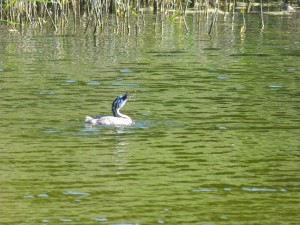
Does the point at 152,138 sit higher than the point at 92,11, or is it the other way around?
the point at 92,11

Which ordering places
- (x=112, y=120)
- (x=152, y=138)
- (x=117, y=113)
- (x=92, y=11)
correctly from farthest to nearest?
(x=92, y=11), (x=117, y=113), (x=112, y=120), (x=152, y=138)

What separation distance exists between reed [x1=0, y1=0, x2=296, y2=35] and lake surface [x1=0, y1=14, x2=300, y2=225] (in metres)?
3.27

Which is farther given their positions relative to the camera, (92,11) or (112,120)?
(92,11)

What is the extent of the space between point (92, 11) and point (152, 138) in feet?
44.9

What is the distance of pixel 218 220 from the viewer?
26.0ft

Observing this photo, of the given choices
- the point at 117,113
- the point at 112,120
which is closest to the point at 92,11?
the point at 117,113

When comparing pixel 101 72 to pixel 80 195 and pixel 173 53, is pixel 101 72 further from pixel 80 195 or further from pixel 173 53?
pixel 80 195

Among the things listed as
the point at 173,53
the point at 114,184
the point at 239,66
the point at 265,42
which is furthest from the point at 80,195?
the point at 265,42

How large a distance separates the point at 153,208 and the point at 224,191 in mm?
918

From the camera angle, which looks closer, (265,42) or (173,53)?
(173,53)

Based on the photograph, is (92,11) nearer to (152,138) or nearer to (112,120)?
(112,120)

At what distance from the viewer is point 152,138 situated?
11.6 metres

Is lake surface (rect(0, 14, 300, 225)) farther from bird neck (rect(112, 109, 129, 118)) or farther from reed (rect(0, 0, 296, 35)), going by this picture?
reed (rect(0, 0, 296, 35))

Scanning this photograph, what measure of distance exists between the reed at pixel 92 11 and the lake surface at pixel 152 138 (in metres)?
3.27
